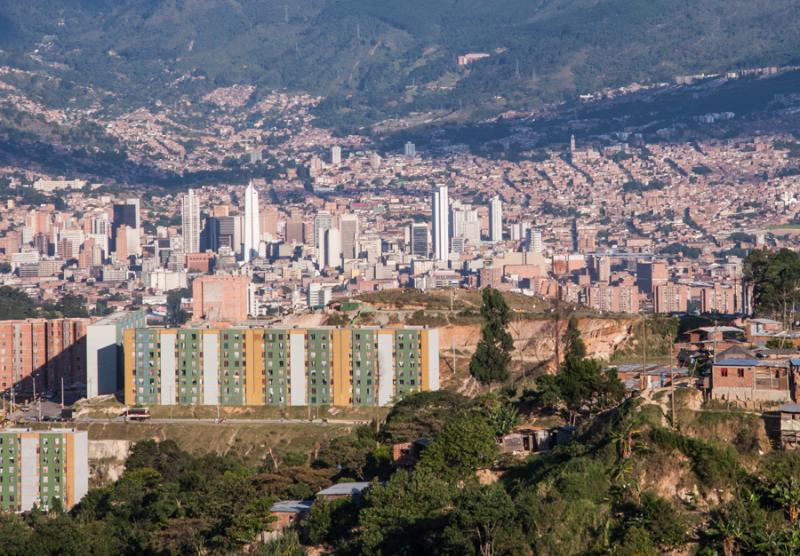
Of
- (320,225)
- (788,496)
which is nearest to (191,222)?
(320,225)

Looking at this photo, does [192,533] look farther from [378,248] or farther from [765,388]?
[378,248]

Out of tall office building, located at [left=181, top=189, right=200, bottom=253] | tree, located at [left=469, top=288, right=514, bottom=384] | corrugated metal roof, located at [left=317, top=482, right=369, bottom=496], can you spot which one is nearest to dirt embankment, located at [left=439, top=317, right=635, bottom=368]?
tree, located at [left=469, top=288, right=514, bottom=384]

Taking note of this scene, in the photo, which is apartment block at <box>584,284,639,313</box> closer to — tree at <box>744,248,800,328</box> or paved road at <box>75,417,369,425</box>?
tree at <box>744,248,800,328</box>

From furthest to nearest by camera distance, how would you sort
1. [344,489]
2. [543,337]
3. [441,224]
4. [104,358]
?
1. [441,224]
2. [104,358]
3. [543,337]
4. [344,489]

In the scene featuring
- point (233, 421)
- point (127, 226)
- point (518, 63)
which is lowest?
Result: point (233, 421)

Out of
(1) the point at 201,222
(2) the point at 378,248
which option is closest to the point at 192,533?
(2) the point at 378,248

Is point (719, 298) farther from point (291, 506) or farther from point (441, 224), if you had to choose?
point (291, 506)
